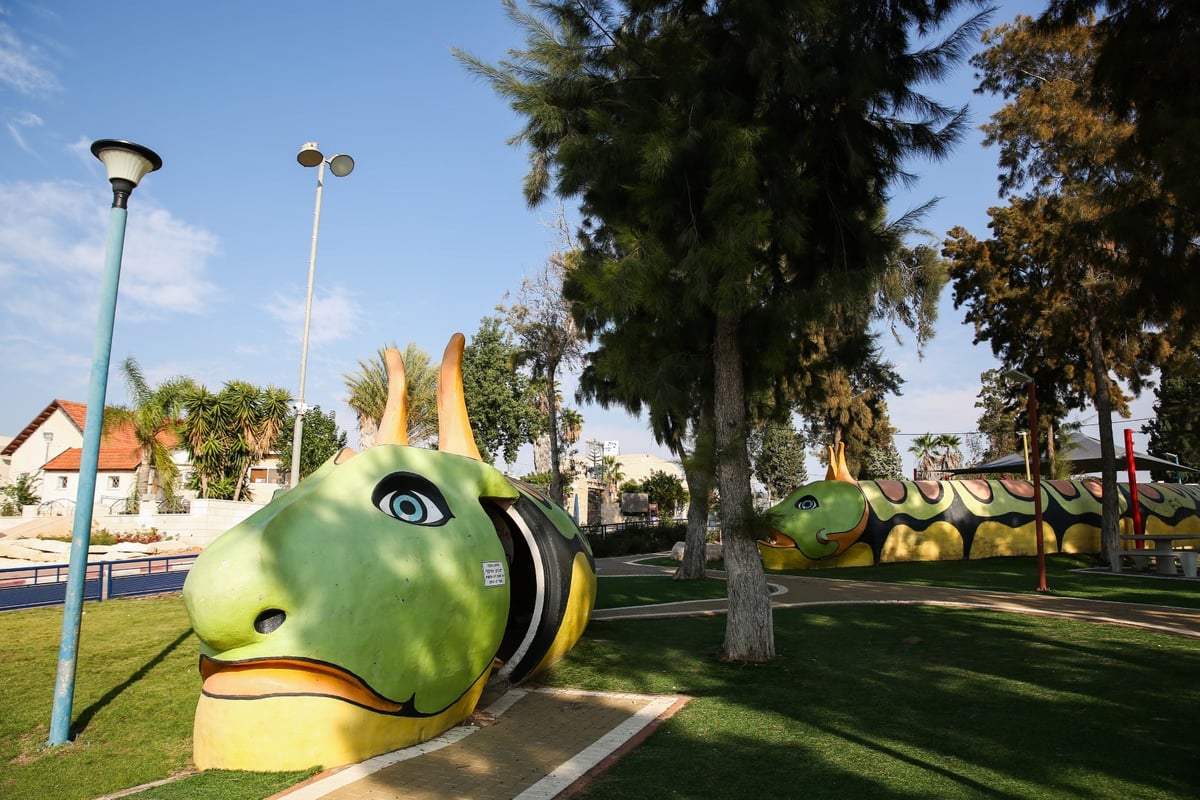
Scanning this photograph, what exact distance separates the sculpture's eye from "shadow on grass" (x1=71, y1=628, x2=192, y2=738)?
3.98m

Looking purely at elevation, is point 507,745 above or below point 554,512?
below

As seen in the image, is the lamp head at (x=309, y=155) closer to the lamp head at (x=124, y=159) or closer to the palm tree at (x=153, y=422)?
the lamp head at (x=124, y=159)

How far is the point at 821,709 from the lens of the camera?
8156mm

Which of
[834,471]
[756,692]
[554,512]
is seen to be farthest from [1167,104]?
[834,471]

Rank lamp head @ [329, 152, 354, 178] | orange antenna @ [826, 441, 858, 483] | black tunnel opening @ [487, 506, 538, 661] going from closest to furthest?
black tunnel opening @ [487, 506, 538, 661] → lamp head @ [329, 152, 354, 178] → orange antenna @ [826, 441, 858, 483]

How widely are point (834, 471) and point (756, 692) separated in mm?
16965

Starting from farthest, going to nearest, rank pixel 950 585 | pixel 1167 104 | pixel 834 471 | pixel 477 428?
1. pixel 477 428
2. pixel 834 471
3. pixel 950 585
4. pixel 1167 104

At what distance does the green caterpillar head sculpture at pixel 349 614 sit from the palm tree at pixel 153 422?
2650 centimetres

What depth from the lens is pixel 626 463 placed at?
6056 centimetres

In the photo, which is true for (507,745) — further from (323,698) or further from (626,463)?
(626,463)

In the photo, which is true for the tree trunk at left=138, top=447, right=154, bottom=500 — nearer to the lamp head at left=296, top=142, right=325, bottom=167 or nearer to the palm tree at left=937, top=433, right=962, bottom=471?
the lamp head at left=296, top=142, right=325, bottom=167

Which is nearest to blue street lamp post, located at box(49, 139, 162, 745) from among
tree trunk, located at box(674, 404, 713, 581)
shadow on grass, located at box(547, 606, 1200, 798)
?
shadow on grass, located at box(547, 606, 1200, 798)

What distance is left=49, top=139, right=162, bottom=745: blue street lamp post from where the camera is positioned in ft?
24.1

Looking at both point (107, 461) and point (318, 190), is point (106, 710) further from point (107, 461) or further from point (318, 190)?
point (107, 461)
